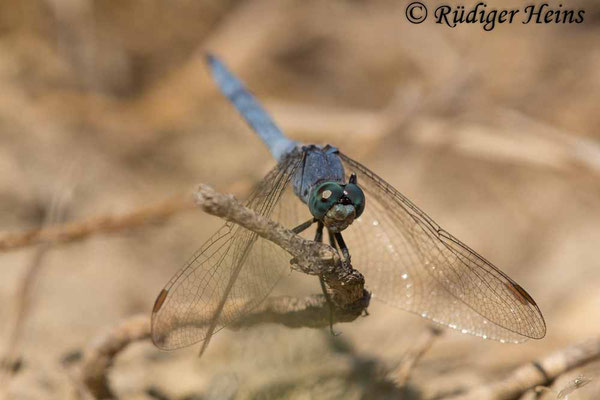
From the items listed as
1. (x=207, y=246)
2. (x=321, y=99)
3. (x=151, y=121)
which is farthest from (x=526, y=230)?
(x=207, y=246)

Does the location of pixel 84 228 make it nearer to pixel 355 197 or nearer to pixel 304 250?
pixel 355 197

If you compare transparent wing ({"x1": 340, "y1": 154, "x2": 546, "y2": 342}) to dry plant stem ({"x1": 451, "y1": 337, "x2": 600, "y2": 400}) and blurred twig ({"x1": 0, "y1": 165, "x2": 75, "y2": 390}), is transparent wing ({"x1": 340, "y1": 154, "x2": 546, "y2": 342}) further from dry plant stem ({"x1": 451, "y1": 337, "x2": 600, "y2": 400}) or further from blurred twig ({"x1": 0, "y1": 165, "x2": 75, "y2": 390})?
blurred twig ({"x1": 0, "y1": 165, "x2": 75, "y2": 390})

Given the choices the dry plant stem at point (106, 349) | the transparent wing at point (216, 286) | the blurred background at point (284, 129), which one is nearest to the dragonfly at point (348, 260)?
the transparent wing at point (216, 286)

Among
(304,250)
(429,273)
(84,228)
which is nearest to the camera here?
(304,250)

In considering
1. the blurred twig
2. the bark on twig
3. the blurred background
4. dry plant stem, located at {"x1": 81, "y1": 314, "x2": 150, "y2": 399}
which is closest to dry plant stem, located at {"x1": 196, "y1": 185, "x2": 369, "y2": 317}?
the bark on twig

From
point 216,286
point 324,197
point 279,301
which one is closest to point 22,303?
point 216,286

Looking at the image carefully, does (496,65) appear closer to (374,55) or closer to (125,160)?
(374,55)

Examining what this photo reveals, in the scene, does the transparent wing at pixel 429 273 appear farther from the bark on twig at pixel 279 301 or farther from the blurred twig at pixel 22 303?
the blurred twig at pixel 22 303
